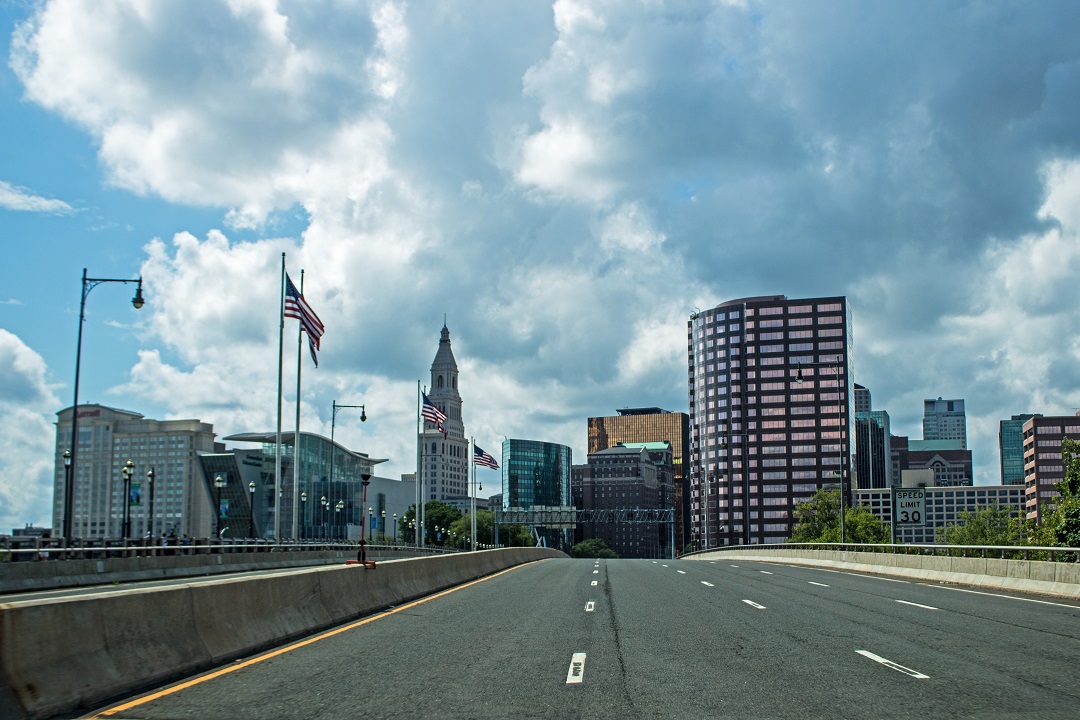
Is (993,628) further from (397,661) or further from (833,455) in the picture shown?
(833,455)

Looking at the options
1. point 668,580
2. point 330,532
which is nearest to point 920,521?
point 668,580

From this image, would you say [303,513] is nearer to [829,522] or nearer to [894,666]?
[829,522]

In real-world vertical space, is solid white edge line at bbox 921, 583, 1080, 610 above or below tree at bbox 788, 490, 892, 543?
above

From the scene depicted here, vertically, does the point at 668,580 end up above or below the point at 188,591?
below

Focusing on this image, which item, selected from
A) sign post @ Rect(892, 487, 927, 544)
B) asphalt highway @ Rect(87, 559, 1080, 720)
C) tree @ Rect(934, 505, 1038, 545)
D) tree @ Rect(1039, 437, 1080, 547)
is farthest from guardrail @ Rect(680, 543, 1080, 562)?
tree @ Rect(934, 505, 1038, 545)

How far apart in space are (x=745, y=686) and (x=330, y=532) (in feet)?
470

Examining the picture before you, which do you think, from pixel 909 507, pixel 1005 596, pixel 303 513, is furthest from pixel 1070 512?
pixel 303 513

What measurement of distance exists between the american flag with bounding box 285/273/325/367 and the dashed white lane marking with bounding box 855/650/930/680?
37.5 meters

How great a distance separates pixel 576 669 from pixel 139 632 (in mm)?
4412

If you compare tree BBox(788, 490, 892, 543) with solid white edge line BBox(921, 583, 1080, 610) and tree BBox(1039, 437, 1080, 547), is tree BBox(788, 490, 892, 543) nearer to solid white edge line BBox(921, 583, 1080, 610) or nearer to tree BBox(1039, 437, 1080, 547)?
tree BBox(1039, 437, 1080, 547)

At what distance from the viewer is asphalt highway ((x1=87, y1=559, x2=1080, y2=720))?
8.72 meters

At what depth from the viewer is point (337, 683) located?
1009 cm

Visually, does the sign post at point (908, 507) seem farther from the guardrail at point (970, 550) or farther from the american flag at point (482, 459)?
the american flag at point (482, 459)

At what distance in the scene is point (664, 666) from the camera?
36.4 ft
